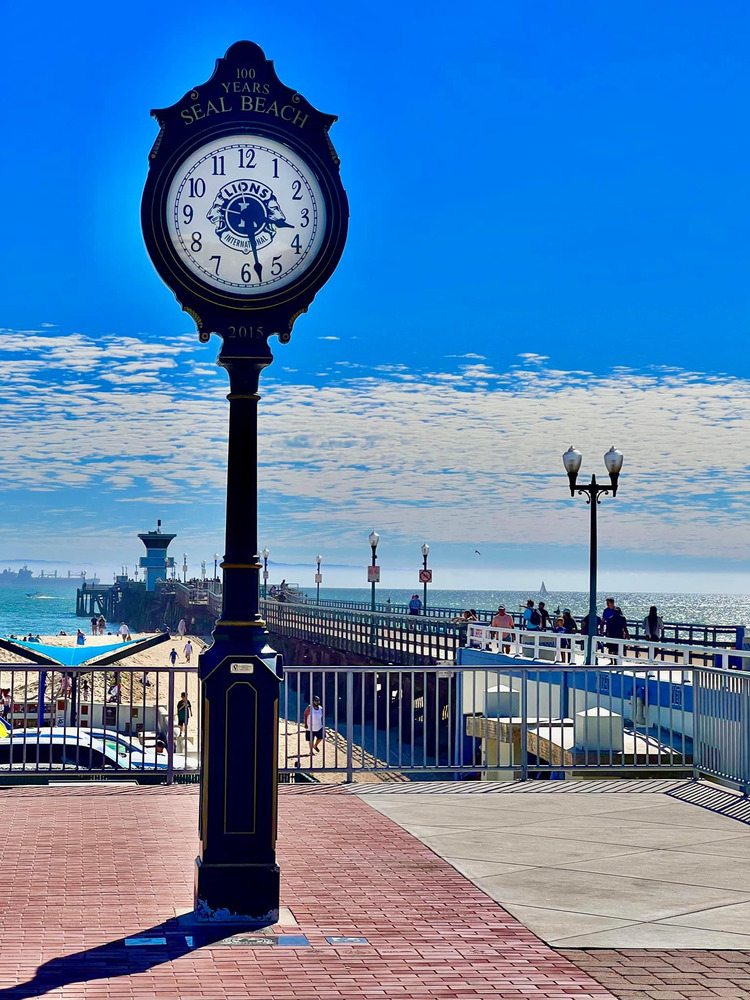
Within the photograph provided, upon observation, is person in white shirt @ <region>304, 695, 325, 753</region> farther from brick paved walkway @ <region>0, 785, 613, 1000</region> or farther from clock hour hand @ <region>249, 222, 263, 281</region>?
clock hour hand @ <region>249, 222, 263, 281</region>

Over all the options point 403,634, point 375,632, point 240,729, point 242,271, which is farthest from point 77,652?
point 403,634

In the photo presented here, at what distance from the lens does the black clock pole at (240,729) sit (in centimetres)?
635

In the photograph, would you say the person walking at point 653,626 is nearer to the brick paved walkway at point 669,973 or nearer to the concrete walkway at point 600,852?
the concrete walkway at point 600,852

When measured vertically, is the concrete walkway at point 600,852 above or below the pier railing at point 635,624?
below

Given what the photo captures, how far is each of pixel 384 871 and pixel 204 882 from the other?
1551 millimetres

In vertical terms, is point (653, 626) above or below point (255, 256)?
below

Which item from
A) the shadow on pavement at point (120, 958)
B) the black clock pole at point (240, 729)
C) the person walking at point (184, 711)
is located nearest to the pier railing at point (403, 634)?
the person walking at point (184, 711)

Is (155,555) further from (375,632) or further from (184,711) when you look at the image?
(184,711)

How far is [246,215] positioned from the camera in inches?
269

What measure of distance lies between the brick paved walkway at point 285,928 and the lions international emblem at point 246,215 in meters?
3.72

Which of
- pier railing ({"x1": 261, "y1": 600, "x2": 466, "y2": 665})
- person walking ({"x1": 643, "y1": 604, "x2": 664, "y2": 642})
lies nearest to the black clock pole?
pier railing ({"x1": 261, "y1": 600, "x2": 466, "y2": 665})

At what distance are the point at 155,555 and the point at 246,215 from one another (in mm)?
155537

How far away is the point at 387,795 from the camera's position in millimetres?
10633

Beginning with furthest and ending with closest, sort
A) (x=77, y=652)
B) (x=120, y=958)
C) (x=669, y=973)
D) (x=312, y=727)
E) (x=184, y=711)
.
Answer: (x=77, y=652), (x=312, y=727), (x=184, y=711), (x=120, y=958), (x=669, y=973)
